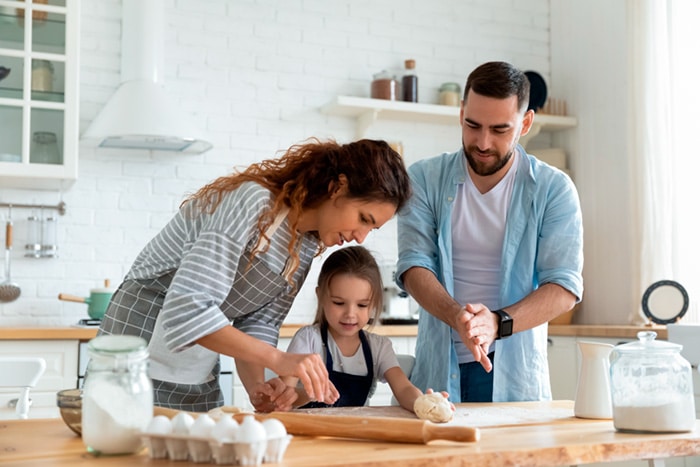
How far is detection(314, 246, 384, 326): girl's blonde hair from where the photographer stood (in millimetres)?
2350

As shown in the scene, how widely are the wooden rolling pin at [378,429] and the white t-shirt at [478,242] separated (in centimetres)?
90

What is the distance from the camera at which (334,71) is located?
4.73 meters

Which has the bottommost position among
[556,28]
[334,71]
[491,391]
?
[491,391]

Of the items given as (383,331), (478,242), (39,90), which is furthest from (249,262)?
(39,90)

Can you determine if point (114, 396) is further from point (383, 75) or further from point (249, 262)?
point (383, 75)

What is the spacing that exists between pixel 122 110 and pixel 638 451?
320 centimetres

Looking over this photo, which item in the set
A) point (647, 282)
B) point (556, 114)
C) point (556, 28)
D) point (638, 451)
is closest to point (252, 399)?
point (638, 451)

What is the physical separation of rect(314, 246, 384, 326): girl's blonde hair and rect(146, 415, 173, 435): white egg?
1.20 m

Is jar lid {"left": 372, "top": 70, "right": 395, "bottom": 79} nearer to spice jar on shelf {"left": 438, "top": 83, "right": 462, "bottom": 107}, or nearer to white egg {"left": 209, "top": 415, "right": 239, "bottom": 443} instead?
spice jar on shelf {"left": 438, "top": 83, "right": 462, "bottom": 107}

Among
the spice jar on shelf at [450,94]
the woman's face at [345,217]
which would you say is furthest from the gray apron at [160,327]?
the spice jar on shelf at [450,94]

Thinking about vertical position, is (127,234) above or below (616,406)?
above

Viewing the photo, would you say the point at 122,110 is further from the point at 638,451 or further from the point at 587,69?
the point at 638,451

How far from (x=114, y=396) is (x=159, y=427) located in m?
0.07

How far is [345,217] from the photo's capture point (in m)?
1.73
